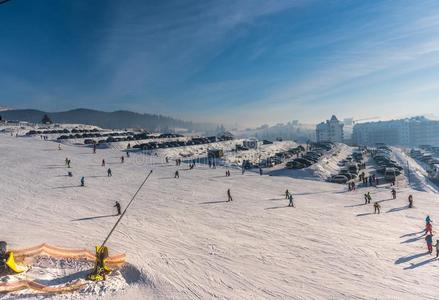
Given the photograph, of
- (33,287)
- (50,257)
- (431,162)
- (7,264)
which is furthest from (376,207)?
(431,162)

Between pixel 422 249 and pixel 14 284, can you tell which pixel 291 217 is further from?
pixel 14 284

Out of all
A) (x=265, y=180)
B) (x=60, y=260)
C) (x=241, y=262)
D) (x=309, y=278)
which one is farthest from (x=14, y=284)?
(x=265, y=180)

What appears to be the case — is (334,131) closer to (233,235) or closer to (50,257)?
(233,235)

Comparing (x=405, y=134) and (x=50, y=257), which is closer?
(x=50, y=257)

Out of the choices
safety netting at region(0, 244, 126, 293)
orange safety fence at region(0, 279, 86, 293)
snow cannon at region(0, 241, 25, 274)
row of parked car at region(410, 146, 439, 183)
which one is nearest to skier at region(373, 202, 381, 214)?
safety netting at region(0, 244, 126, 293)

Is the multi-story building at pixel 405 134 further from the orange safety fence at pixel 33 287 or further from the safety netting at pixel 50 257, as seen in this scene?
the orange safety fence at pixel 33 287

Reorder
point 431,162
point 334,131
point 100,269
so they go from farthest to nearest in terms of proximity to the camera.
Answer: point 334,131 < point 431,162 < point 100,269
